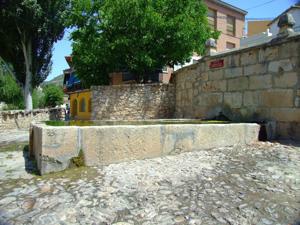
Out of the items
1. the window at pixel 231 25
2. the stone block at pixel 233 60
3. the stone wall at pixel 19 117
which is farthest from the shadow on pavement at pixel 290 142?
the window at pixel 231 25

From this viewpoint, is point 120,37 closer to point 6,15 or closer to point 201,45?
point 201,45

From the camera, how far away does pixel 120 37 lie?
1262cm

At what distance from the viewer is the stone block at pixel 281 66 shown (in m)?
5.73

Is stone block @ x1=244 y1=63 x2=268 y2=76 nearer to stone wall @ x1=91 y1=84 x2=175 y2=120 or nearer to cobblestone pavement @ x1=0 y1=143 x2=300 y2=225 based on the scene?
cobblestone pavement @ x1=0 y1=143 x2=300 y2=225

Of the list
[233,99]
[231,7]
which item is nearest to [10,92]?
[231,7]

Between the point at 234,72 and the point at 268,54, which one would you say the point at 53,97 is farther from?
the point at 268,54

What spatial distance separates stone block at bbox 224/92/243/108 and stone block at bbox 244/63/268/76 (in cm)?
54

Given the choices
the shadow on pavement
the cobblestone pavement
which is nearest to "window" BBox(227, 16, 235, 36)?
the shadow on pavement

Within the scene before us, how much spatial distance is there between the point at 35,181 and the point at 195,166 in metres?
1.99

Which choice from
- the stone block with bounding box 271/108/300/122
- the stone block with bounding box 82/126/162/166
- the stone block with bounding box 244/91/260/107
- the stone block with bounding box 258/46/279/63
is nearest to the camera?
the stone block with bounding box 82/126/162/166

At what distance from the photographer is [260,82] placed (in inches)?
251

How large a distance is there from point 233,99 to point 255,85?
769 millimetres

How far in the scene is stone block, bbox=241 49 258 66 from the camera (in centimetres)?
650

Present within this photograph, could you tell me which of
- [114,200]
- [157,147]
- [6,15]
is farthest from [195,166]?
[6,15]
